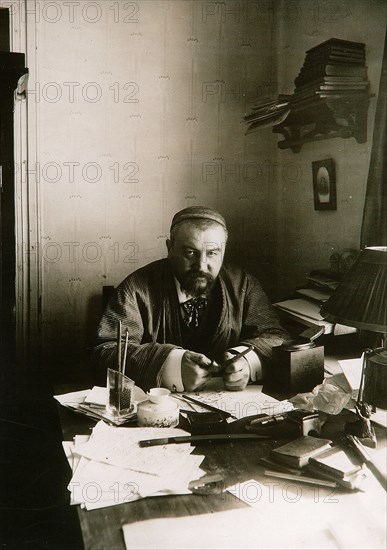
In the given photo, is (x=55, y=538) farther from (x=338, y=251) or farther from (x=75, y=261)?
(x=338, y=251)

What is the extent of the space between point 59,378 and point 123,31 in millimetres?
1709

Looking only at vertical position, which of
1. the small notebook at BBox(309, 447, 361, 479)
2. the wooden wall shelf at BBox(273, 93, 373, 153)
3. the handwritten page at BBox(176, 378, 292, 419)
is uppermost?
the wooden wall shelf at BBox(273, 93, 373, 153)

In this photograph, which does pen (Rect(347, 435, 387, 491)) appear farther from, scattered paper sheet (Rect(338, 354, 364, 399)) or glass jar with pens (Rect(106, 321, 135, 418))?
glass jar with pens (Rect(106, 321, 135, 418))

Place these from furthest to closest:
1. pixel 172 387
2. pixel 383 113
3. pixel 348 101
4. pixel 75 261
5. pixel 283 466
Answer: pixel 75 261 < pixel 348 101 < pixel 383 113 < pixel 172 387 < pixel 283 466

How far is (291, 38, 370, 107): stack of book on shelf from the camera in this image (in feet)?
6.95

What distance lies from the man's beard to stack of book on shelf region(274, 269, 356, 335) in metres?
0.36

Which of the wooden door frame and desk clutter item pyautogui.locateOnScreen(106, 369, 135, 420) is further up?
the wooden door frame

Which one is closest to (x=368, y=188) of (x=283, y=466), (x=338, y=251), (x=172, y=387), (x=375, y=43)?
(x=338, y=251)

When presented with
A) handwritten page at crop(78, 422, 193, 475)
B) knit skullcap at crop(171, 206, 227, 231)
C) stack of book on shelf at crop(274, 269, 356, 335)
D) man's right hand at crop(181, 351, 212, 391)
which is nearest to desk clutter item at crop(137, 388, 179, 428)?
handwritten page at crop(78, 422, 193, 475)

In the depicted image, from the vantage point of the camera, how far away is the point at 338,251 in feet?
8.28

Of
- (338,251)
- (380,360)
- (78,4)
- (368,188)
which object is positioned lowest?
(380,360)

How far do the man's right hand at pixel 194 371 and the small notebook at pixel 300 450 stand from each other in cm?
48

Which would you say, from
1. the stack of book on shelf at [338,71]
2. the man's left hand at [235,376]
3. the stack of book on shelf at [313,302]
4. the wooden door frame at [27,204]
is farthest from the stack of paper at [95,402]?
the stack of book on shelf at [338,71]

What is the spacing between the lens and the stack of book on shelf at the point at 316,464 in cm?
110
